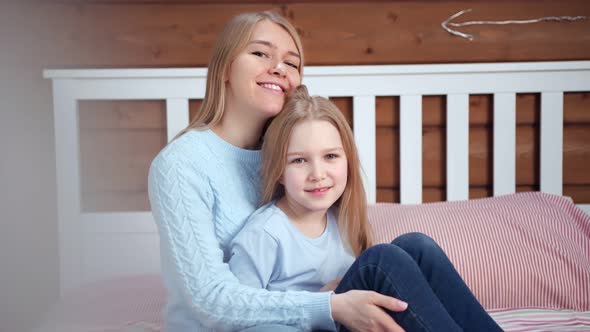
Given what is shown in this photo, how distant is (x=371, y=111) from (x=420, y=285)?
1.04 meters

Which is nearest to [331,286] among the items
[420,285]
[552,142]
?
[420,285]

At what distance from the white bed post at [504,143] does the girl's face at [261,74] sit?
3.18ft

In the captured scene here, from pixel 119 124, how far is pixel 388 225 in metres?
1.02

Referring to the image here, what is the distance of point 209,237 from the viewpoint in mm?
1215

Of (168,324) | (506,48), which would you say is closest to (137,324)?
(168,324)

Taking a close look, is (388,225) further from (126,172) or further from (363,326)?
(126,172)

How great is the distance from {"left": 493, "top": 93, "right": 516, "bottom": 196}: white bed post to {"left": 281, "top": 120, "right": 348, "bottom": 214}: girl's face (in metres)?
0.99

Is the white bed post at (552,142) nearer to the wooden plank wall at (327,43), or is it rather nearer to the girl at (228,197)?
the wooden plank wall at (327,43)

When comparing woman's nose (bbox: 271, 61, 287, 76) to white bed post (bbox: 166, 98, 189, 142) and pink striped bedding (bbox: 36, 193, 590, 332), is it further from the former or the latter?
white bed post (bbox: 166, 98, 189, 142)

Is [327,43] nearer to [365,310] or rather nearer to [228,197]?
[228,197]

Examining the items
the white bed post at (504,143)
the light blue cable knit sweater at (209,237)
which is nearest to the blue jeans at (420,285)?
the light blue cable knit sweater at (209,237)

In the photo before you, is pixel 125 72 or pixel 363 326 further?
pixel 125 72

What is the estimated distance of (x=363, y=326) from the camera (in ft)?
3.68

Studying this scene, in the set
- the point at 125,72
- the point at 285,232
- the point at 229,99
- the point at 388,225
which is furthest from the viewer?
the point at 125,72
